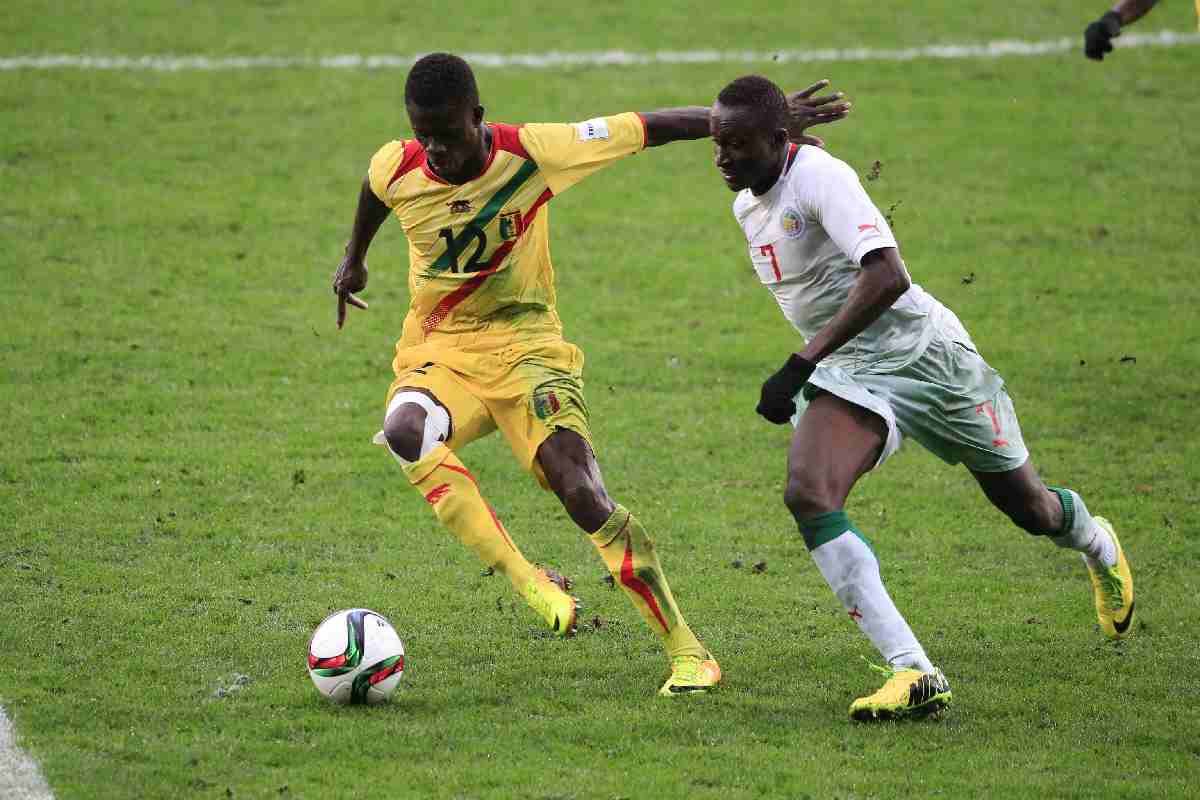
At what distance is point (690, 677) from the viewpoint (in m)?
6.64

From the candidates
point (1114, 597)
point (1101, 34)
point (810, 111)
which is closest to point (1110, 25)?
point (1101, 34)

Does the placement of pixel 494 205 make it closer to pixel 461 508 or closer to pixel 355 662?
pixel 461 508

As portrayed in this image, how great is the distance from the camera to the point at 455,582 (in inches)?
323

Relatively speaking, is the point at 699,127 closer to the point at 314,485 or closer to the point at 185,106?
the point at 314,485

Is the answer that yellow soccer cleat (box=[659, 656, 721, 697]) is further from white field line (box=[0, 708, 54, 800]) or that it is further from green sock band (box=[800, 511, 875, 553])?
white field line (box=[0, 708, 54, 800])

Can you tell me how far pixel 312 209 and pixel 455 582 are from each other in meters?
7.69

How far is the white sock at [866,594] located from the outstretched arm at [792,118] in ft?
5.33

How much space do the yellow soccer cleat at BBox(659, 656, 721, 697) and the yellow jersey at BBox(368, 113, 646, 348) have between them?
1.51 m

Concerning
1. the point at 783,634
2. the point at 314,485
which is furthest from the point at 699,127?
the point at 314,485

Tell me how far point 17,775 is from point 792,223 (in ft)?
11.3

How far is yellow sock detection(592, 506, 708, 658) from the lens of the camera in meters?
6.61

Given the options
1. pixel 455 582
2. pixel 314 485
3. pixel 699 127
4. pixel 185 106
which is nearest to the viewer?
pixel 699 127

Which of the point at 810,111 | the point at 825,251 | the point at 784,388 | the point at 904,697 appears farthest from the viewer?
the point at 810,111

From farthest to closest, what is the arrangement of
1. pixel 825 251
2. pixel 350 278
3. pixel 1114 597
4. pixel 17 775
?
pixel 350 278 → pixel 1114 597 → pixel 825 251 → pixel 17 775
